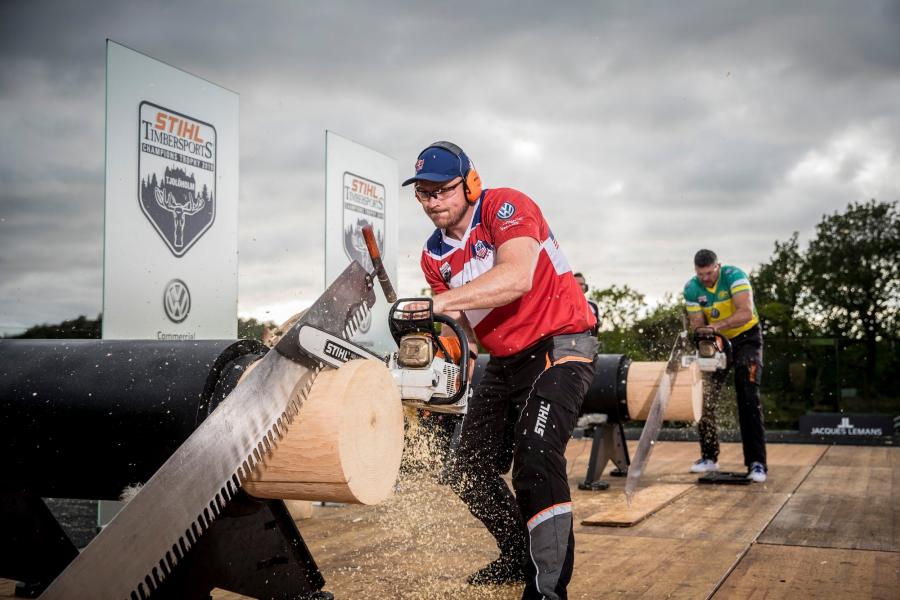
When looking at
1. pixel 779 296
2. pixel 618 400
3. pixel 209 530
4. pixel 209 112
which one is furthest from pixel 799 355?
pixel 779 296

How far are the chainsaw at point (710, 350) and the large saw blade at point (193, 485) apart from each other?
489 centimetres

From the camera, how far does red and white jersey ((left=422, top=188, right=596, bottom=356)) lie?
10.8ft

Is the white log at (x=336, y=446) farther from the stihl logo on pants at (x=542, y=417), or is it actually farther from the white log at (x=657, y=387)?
the white log at (x=657, y=387)

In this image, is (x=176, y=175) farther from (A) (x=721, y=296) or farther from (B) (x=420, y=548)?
(A) (x=721, y=296)

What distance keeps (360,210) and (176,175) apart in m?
2.66

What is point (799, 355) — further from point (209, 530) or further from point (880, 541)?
point (209, 530)

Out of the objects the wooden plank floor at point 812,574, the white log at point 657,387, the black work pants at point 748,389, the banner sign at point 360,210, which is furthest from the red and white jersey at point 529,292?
the black work pants at point 748,389

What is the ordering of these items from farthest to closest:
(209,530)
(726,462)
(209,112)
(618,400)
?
(726,462), (618,400), (209,112), (209,530)

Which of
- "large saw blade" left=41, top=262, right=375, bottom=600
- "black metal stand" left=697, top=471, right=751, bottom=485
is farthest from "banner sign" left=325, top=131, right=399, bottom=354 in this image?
"large saw blade" left=41, top=262, right=375, bottom=600

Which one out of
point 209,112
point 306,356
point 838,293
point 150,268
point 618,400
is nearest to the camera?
point 306,356

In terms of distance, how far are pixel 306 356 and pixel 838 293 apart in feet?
115

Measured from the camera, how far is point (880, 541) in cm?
449

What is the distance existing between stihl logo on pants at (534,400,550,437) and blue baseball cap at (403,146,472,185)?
101cm

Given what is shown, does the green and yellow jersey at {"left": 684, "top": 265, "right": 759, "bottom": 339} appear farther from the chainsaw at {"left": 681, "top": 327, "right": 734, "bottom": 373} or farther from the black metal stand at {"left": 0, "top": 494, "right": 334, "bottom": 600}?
the black metal stand at {"left": 0, "top": 494, "right": 334, "bottom": 600}
